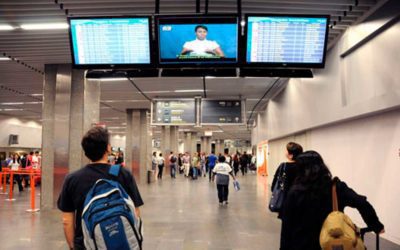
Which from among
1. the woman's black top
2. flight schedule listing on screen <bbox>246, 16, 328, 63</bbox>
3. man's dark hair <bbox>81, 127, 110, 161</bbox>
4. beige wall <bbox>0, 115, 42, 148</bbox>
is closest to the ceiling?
flight schedule listing on screen <bbox>246, 16, 328, 63</bbox>

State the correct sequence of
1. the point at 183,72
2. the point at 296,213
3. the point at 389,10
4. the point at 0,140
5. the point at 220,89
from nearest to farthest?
the point at 296,213, the point at 183,72, the point at 389,10, the point at 220,89, the point at 0,140

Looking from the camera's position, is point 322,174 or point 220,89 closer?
point 322,174

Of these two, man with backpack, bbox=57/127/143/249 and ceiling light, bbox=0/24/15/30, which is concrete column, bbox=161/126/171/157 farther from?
man with backpack, bbox=57/127/143/249

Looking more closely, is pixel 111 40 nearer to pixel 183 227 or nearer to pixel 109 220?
pixel 109 220

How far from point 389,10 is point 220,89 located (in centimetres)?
808

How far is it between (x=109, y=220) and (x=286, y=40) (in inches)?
140

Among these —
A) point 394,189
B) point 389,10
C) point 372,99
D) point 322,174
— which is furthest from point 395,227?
point 322,174

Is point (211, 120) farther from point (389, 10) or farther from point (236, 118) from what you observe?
point (389, 10)

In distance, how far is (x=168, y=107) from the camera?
14148mm

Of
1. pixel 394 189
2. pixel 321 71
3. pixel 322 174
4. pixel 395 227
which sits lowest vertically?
pixel 395 227

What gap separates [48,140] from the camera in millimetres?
10398

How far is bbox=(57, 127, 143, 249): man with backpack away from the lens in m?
2.13

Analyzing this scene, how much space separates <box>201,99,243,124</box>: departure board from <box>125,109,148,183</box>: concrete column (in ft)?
21.8

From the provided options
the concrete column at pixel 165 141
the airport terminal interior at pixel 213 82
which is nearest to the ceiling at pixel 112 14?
the airport terminal interior at pixel 213 82
